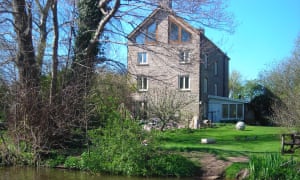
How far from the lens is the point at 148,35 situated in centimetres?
1970

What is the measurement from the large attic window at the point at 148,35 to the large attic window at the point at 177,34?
0.88 m

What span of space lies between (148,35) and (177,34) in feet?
5.39

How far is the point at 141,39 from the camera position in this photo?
20.2m

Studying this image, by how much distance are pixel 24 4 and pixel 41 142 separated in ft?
22.1

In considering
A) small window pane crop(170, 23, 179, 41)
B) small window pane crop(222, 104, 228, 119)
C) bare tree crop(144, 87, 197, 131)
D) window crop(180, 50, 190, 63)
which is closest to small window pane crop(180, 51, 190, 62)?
window crop(180, 50, 190, 63)

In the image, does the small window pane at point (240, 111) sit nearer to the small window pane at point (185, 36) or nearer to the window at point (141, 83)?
the window at point (141, 83)

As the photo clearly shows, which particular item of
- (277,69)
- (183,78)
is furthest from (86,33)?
(277,69)

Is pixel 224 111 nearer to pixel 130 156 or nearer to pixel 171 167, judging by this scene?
pixel 171 167

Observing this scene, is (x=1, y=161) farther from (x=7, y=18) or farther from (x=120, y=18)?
A: (x=120, y=18)

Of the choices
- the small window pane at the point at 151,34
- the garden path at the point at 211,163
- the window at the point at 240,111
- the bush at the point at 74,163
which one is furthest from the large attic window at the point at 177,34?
the window at the point at 240,111

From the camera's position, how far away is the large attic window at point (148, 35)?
19.7m

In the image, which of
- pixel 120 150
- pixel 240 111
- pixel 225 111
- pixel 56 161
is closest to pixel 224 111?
pixel 225 111

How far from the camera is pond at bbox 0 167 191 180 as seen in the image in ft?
46.7

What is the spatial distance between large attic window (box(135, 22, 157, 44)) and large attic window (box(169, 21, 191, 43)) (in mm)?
883
